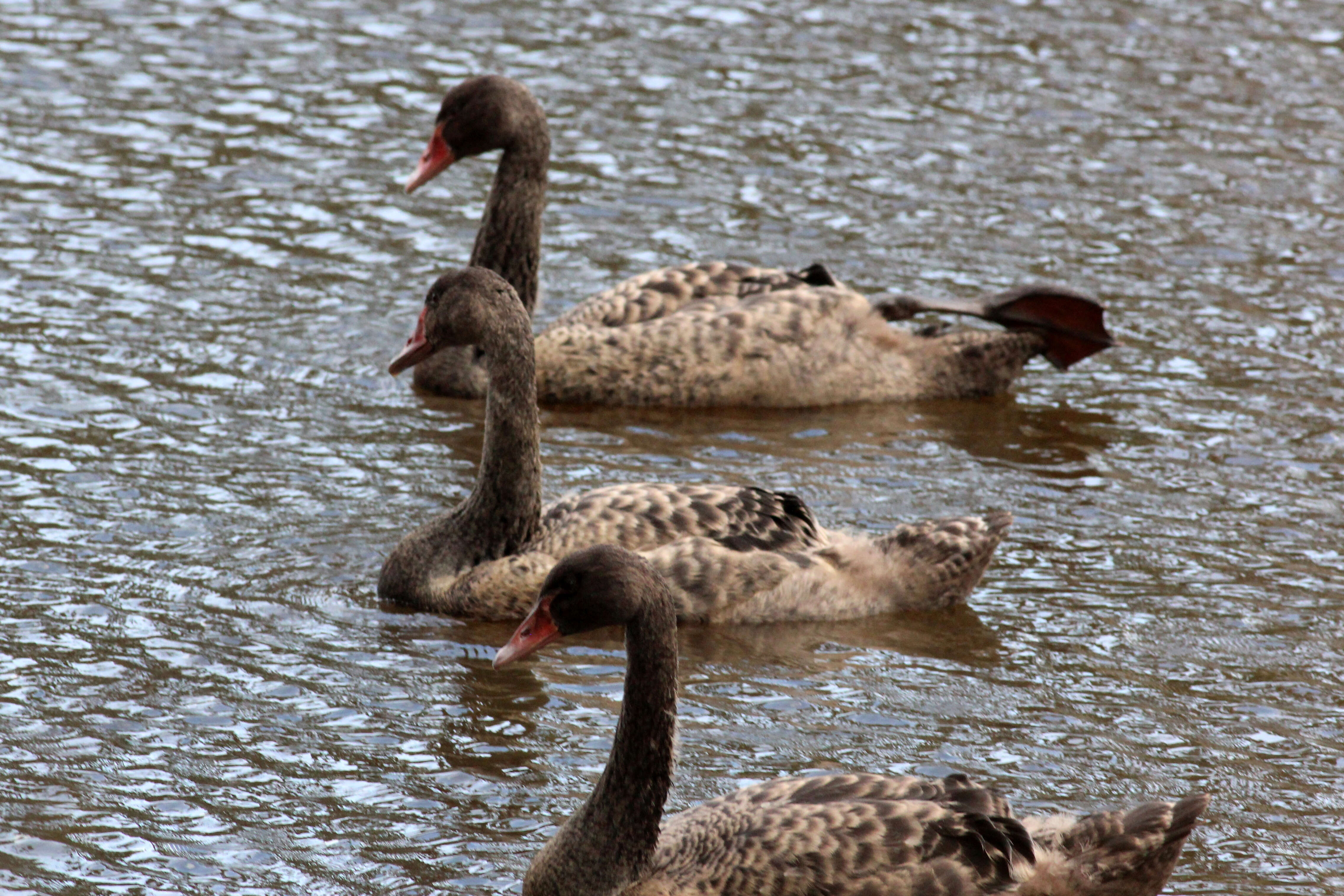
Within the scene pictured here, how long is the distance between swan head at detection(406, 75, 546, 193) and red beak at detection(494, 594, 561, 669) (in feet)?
18.5

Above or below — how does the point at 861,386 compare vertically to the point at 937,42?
below

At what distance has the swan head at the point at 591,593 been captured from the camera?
6.49m

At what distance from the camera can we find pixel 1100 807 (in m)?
7.18

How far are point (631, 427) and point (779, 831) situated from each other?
5.39 m

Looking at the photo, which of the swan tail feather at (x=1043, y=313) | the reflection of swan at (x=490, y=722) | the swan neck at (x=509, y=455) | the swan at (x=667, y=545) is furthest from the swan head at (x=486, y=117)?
the reflection of swan at (x=490, y=722)

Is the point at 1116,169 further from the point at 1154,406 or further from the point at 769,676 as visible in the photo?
the point at 769,676

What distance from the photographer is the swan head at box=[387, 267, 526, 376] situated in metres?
9.09

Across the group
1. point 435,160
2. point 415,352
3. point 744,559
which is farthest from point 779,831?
point 435,160

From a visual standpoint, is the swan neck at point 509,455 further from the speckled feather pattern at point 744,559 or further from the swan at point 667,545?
the speckled feather pattern at point 744,559

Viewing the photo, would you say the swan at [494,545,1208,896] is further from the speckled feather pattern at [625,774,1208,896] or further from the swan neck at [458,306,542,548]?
the swan neck at [458,306,542,548]

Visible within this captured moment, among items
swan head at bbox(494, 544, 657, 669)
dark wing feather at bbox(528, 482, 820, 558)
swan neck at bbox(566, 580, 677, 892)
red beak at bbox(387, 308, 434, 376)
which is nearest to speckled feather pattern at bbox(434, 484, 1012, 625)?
dark wing feather at bbox(528, 482, 820, 558)

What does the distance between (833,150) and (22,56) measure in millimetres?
6741

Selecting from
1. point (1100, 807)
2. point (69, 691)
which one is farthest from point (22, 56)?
point (1100, 807)

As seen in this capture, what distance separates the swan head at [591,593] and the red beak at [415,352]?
2992mm
